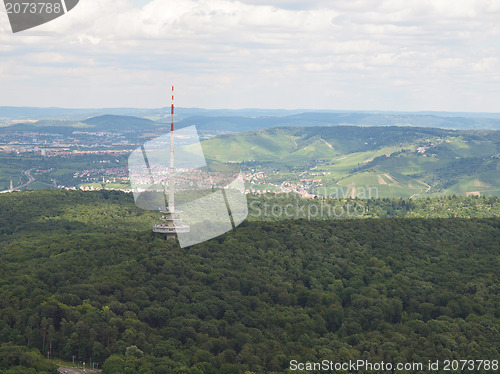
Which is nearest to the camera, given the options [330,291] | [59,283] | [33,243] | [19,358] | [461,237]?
[19,358]

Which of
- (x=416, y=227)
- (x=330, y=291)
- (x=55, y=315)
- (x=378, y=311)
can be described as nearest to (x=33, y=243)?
(x=55, y=315)

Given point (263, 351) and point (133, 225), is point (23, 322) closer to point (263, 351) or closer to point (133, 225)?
point (263, 351)

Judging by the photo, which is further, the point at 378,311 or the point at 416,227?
the point at 416,227

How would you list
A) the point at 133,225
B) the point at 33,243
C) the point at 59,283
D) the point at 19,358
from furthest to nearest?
the point at 133,225 → the point at 33,243 → the point at 59,283 → the point at 19,358

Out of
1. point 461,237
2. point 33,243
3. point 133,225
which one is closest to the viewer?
point 33,243

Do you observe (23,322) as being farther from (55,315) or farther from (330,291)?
(330,291)

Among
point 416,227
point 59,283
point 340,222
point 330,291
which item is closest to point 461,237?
point 416,227
